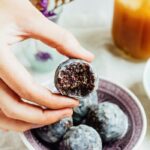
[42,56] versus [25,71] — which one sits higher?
[25,71]

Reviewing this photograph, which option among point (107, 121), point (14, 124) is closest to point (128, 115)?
point (107, 121)

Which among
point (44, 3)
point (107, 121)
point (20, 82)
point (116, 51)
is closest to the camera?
point (20, 82)

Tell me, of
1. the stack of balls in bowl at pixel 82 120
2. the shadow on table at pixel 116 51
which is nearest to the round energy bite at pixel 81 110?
the stack of balls in bowl at pixel 82 120

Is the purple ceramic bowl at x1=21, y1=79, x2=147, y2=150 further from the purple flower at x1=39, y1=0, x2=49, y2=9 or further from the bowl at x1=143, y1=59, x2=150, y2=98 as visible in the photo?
the purple flower at x1=39, y1=0, x2=49, y2=9

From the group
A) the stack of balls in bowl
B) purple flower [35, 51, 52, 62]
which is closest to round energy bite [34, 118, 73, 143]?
the stack of balls in bowl

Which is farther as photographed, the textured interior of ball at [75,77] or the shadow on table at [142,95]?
the shadow on table at [142,95]

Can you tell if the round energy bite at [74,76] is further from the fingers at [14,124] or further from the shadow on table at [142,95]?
the shadow on table at [142,95]

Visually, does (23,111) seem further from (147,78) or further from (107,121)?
(147,78)
